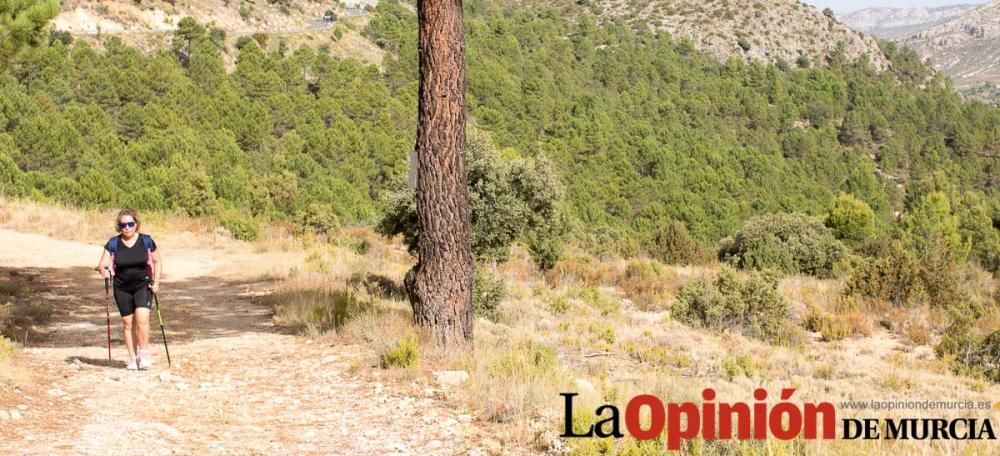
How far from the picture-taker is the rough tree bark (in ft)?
22.9

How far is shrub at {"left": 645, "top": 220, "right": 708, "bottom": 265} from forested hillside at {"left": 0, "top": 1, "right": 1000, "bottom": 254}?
0.84 m

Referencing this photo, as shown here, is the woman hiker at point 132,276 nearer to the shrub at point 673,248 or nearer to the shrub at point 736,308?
the shrub at point 736,308

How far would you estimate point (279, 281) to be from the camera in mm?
13359

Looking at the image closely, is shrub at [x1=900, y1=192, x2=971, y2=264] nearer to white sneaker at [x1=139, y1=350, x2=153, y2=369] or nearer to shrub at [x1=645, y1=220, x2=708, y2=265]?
shrub at [x1=645, y1=220, x2=708, y2=265]

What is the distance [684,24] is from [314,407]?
11268cm

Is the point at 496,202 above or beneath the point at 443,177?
beneath

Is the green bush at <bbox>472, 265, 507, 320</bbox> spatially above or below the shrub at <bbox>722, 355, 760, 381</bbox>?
above

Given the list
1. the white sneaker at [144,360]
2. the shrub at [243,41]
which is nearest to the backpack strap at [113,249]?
the white sneaker at [144,360]

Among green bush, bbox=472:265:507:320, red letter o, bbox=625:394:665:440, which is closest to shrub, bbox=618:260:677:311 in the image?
green bush, bbox=472:265:507:320

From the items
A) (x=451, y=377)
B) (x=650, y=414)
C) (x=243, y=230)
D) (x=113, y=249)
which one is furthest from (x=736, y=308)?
(x=243, y=230)

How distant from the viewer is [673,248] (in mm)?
26938

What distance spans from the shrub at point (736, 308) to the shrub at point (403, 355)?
8.83 metres

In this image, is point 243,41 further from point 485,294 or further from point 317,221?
point 485,294

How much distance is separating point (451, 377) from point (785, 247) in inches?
872
